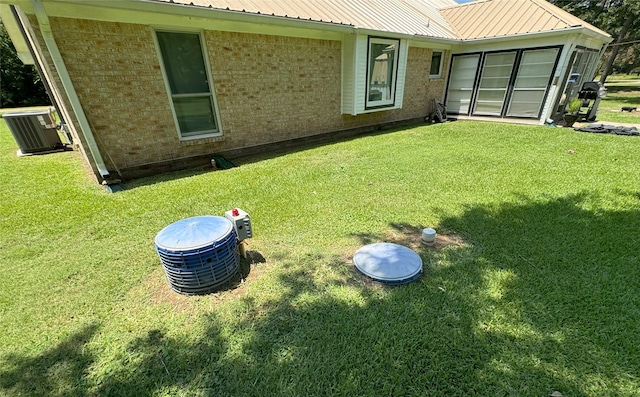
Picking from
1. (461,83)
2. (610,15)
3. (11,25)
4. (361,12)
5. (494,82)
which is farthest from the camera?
(610,15)

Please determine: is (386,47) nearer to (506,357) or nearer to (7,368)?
(506,357)

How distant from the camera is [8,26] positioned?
6.81 metres

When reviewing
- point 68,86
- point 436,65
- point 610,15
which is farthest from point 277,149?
point 610,15

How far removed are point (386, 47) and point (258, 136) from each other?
508cm

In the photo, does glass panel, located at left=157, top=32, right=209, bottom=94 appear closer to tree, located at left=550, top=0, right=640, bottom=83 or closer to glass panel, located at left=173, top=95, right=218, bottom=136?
glass panel, located at left=173, top=95, right=218, bottom=136

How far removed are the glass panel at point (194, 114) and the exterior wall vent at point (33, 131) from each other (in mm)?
4583

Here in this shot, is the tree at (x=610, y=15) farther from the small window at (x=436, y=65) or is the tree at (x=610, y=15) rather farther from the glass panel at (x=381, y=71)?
the glass panel at (x=381, y=71)

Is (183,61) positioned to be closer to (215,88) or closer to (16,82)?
(215,88)

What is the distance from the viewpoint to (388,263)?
9.26 ft

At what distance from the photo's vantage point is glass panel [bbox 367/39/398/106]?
8.37 metres

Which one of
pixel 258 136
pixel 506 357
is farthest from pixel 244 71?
pixel 506 357

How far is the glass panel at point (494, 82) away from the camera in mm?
10066

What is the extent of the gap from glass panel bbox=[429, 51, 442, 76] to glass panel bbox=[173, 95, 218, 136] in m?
9.14

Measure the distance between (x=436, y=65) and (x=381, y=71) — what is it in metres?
3.93
